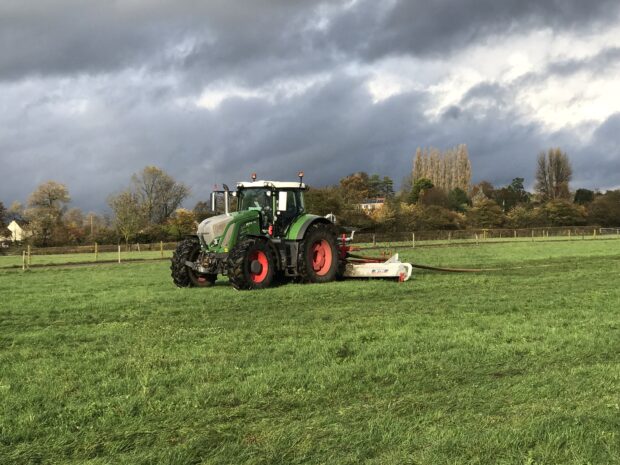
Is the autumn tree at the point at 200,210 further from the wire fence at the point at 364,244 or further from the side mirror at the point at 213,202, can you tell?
the side mirror at the point at 213,202

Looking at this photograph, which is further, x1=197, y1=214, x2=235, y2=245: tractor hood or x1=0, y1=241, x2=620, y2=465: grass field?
x1=197, y1=214, x2=235, y2=245: tractor hood

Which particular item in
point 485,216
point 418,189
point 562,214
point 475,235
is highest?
point 418,189

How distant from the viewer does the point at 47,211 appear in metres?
75.9

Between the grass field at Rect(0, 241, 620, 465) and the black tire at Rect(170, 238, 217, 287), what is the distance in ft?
14.7

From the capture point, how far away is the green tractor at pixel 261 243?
48.6ft

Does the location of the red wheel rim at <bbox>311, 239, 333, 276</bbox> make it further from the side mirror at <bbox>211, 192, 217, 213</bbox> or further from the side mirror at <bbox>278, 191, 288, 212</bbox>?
the side mirror at <bbox>211, 192, 217, 213</bbox>

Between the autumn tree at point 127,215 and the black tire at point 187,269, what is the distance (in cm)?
4760

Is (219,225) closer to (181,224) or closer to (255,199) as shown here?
(255,199)

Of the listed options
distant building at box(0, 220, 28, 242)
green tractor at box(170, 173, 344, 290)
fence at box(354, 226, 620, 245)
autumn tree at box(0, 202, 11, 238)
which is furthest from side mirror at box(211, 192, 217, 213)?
autumn tree at box(0, 202, 11, 238)

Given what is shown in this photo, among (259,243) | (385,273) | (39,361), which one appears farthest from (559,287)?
(39,361)

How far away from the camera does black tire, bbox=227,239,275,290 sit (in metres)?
14.2

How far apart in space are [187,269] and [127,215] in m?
53.3

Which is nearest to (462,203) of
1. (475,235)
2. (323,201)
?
(475,235)

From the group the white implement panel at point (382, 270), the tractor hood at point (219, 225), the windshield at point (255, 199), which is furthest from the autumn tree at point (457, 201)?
the tractor hood at point (219, 225)
